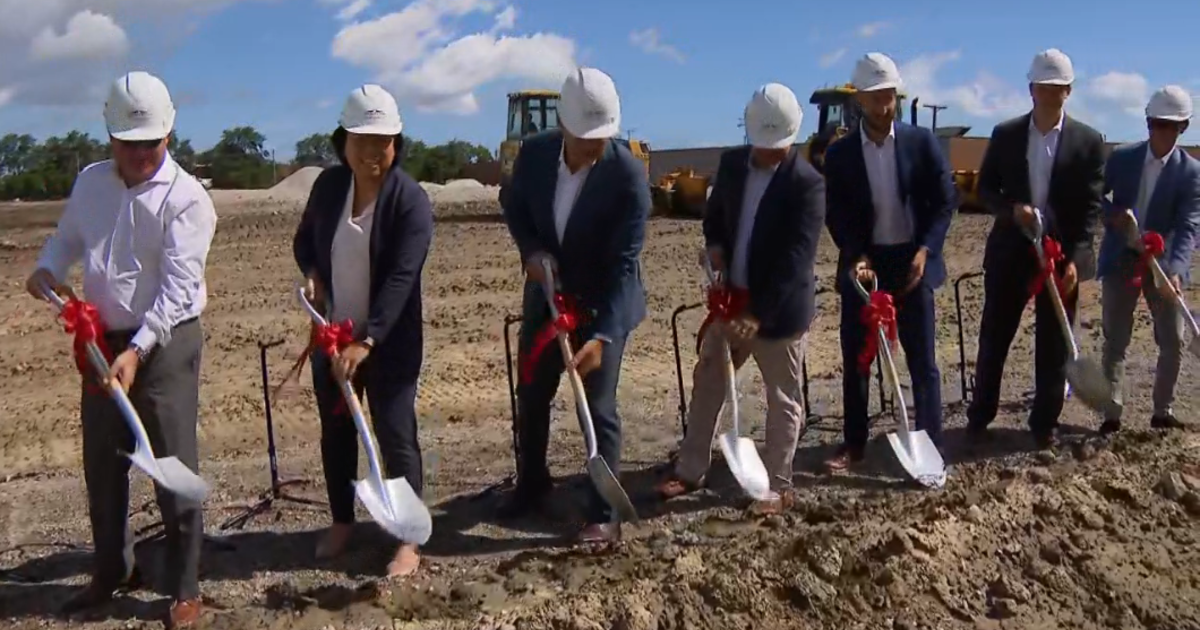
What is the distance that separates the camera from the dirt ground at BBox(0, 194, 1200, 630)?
3.86 meters

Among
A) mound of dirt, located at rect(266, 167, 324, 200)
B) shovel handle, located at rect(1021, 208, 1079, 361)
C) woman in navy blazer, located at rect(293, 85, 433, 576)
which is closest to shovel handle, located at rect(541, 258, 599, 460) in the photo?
woman in navy blazer, located at rect(293, 85, 433, 576)

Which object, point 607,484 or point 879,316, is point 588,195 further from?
point 879,316

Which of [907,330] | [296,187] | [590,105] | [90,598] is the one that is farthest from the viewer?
[296,187]

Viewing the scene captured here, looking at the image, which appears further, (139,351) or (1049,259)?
(1049,259)

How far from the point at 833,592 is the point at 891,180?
2.01 metres

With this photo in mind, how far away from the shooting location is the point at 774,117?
4.61 meters

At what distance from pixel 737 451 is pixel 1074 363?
1.91m

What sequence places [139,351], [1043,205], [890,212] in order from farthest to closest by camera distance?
1. [1043,205]
2. [890,212]
3. [139,351]

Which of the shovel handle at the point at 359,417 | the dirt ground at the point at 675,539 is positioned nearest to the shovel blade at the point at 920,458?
the dirt ground at the point at 675,539

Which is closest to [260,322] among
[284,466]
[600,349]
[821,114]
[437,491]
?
[284,466]

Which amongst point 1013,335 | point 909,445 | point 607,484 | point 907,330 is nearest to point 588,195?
point 607,484

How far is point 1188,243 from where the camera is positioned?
6012 millimetres

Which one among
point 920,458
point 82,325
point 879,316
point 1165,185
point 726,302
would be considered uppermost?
point 1165,185

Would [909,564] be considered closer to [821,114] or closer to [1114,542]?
[1114,542]
